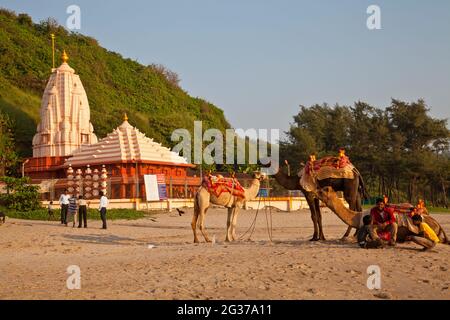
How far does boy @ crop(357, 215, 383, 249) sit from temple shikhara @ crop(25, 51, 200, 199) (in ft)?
78.8

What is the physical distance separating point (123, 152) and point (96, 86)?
Result: 4962cm

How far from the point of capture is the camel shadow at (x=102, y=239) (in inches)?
699

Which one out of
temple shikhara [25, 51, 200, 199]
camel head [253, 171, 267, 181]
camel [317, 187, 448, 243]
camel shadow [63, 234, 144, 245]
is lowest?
camel shadow [63, 234, 144, 245]

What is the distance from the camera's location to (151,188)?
3434 centimetres

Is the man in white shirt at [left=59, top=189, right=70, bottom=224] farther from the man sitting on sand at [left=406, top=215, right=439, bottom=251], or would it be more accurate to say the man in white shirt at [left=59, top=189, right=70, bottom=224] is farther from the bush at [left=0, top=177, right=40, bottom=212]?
the man sitting on sand at [left=406, top=215, right=439, bottom=251]

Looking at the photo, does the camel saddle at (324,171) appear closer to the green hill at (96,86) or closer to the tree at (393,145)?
the tree at (393,145)

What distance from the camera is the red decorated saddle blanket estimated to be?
637 inches

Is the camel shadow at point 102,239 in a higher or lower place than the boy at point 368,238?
lower

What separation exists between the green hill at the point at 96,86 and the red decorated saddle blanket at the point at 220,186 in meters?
47.1

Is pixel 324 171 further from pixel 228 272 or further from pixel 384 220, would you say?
pixel 228 272

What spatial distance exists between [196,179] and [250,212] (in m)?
6.72

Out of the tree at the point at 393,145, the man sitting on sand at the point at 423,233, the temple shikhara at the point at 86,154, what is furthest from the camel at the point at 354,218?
the tree at the point at 393,145

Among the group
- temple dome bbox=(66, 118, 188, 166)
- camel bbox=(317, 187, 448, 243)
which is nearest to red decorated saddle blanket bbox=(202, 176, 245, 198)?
camel bbox=(317, 187, 448, 243)
